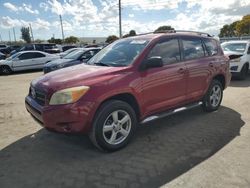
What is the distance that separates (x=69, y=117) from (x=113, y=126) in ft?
2.53

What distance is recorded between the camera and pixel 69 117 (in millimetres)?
3824

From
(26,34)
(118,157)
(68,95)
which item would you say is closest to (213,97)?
(118,157)

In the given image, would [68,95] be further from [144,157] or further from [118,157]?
[144,157]

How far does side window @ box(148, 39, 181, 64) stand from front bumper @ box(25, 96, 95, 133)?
5.24 feet

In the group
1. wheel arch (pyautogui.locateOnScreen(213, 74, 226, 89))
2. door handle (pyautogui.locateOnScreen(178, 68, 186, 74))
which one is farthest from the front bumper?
wheel arch (pyautogui.locateOnScreen(213, 74, 226, 89))

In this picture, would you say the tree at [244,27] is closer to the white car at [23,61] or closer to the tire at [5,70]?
the white car at [23,61]

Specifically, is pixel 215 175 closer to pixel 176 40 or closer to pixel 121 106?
pixel 121 106

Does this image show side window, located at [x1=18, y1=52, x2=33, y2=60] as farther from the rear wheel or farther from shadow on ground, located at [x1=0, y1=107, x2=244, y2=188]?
shadow on ground, located at [x1=0, y1=107, x2=244, y2=188]

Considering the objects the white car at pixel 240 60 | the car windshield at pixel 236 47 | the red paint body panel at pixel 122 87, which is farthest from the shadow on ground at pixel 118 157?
the car windshield at pixel 236 47

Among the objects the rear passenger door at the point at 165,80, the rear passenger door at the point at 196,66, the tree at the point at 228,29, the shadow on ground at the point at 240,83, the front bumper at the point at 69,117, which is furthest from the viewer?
the tree at the point at 228,29

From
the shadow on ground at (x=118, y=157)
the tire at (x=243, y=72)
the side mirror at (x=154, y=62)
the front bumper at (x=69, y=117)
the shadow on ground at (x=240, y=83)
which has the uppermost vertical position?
the side mirror at (x=154, y=62)

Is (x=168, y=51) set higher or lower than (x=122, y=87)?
higher

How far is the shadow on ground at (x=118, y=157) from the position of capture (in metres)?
3.52

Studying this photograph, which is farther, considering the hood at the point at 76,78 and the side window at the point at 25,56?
the side window at the point at 25,56
